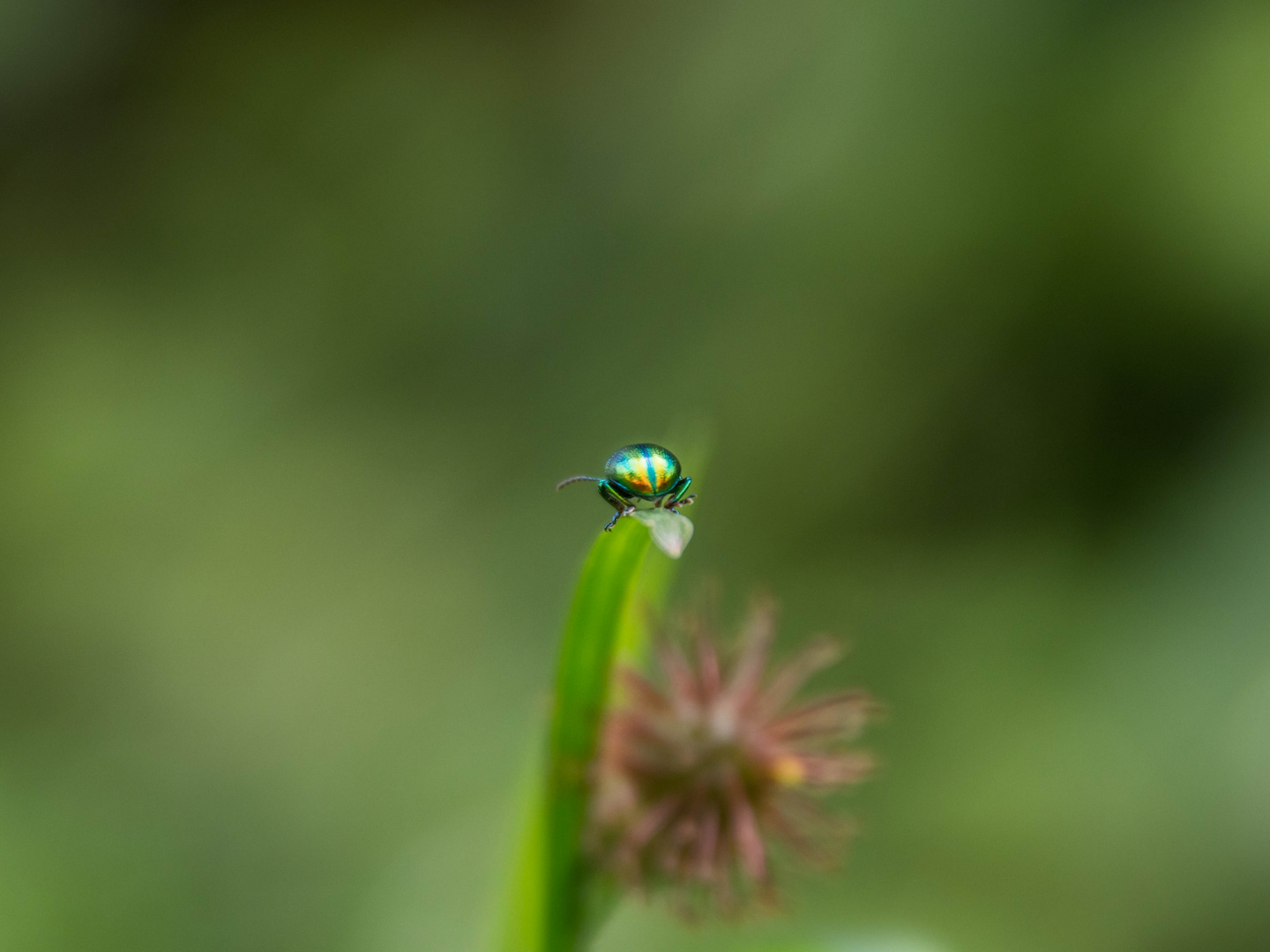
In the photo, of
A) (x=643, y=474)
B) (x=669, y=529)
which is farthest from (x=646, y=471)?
(x=669, y=529)

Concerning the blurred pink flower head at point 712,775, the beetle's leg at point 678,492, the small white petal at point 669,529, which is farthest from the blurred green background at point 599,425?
the small white petal at point 669,529

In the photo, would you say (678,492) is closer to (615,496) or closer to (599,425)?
(615,496)

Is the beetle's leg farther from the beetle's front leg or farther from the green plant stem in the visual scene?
the green plant stem

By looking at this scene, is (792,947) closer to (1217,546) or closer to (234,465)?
(1217,546)

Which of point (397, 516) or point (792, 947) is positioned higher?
point (397, 516)

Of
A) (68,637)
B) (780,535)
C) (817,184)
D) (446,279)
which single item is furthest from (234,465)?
(817,184)

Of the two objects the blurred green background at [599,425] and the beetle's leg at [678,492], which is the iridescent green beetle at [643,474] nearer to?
the beetle's leg at [678,492]
